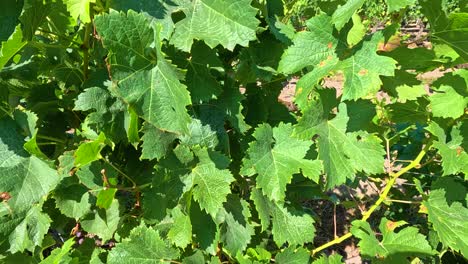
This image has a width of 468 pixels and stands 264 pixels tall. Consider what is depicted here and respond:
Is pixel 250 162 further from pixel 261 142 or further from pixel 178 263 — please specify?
pixel 178 263

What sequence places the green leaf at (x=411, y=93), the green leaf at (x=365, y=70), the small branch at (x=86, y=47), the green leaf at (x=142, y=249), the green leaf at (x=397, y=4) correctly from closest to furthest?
the green leaf at (x=397, y=4), the green leaf at (x=365, y=70), the small branch at (x=86, y=47), the green leaf at (x=142, y=249), the green leaf at (x=411, y=93)

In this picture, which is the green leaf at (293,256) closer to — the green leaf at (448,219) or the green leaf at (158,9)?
the green leaf at (448,219)

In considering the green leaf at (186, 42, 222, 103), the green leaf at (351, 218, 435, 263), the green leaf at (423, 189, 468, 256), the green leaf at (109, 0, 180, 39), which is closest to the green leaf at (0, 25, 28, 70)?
the green leaf at (109, 0, 180, 39)

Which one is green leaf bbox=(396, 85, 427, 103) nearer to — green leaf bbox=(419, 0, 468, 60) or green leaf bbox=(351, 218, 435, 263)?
green leaf bbox=(419, 0, 468, 60)

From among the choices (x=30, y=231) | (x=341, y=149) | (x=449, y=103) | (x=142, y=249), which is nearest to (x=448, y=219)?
(x=449, y=103)

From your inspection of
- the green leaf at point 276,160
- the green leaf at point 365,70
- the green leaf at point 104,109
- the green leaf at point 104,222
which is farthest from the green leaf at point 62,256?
the green leaf at point 365,70

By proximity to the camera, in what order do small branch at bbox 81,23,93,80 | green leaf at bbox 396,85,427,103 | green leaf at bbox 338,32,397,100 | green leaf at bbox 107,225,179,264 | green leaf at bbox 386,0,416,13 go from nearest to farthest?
green leaf at bbox 386,0,416,13 → green leaf at bbox 338,32,397,100 → small branch at bbox 81,23,93,80 → green leaf at bbox 107,225,179,264 → green leaf at bbox 396,85,427,103
